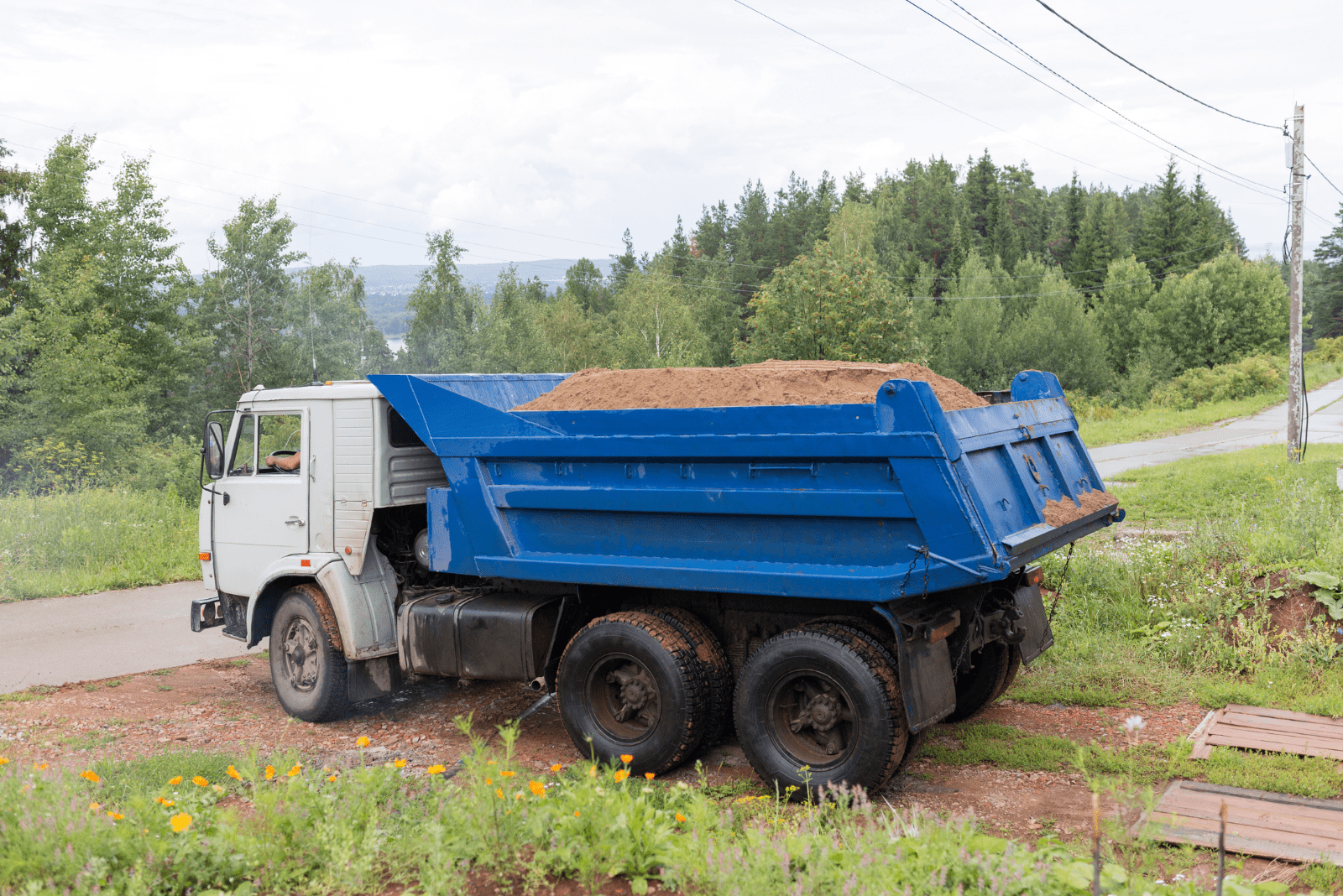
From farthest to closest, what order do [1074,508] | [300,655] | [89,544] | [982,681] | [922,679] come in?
[89,544] < [300,655] < [982,681] < [1074,508] < [922,679]

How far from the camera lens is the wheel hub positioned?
666 centimetres

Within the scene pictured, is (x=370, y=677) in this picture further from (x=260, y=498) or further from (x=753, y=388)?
(x=753, y=388)

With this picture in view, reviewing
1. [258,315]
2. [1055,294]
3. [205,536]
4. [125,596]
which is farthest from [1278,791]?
[1055,294]

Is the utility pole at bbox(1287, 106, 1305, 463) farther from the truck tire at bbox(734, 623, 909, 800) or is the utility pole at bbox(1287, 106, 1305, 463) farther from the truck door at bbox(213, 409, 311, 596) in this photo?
the truck door at bbox(213, 409, 311, 596)

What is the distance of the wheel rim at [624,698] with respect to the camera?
5418 millimetres

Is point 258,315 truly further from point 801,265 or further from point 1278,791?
point 1278,791

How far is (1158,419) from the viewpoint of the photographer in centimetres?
3525

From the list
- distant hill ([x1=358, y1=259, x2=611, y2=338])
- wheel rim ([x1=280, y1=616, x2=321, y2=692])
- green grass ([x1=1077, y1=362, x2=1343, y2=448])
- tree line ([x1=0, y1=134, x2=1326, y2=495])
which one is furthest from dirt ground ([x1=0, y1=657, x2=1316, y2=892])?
distant hill ([x1=358, y1=259, x2=611, y2=338])

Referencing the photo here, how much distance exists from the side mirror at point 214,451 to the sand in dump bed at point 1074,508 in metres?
5.77

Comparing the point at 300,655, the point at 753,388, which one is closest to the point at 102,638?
the point at 300,655

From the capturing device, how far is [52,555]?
12320 millimetres

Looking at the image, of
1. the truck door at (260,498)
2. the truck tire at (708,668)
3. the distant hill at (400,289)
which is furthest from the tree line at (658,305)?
the truck tire at (708,668)

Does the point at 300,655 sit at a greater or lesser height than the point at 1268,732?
greater

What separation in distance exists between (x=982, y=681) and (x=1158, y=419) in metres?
33.2
